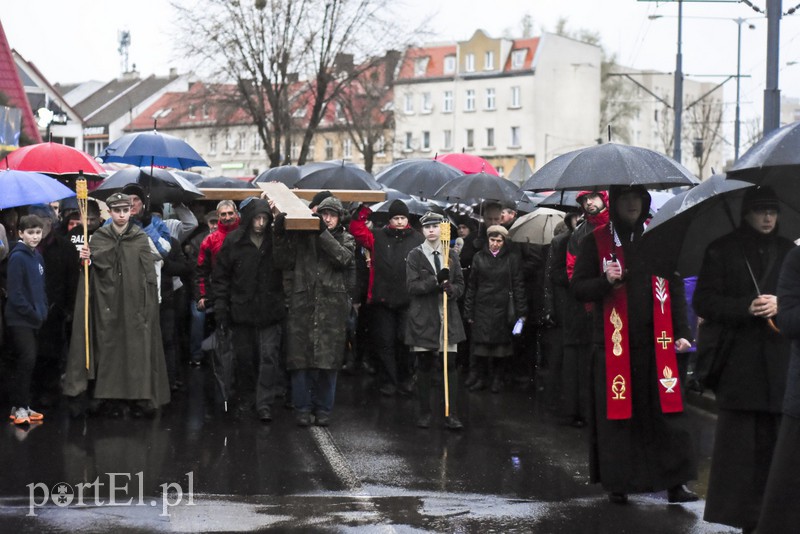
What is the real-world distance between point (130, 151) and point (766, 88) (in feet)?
24.2

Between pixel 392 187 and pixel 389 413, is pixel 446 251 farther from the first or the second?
pixel 392 187

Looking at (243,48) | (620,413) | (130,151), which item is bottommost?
(620,413)

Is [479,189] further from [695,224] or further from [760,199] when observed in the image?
[760,199]

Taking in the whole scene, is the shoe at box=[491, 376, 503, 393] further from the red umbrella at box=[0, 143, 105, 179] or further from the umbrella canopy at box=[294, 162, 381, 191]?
the red umbrella at box=[0, 143, 105, 179]

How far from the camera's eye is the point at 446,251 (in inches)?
444

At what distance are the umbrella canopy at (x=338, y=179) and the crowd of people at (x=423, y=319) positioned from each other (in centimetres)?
74

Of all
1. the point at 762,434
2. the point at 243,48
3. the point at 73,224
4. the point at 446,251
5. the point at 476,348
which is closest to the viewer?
the point at 762,434

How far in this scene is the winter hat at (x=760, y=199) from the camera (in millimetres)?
7051

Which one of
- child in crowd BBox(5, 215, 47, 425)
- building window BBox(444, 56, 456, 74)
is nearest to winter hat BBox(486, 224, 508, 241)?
child in crowd BBox(5, 215, 47, 425)

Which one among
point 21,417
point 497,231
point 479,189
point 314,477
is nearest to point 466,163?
point 479,189

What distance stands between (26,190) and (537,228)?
538 cm

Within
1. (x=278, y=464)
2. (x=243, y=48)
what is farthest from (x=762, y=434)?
(x=243, y=48)

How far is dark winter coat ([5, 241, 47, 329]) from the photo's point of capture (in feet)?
34.9

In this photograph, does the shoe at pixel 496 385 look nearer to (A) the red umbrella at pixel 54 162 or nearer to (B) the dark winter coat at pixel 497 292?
(B) the dark winter coat at pixel 497 292
